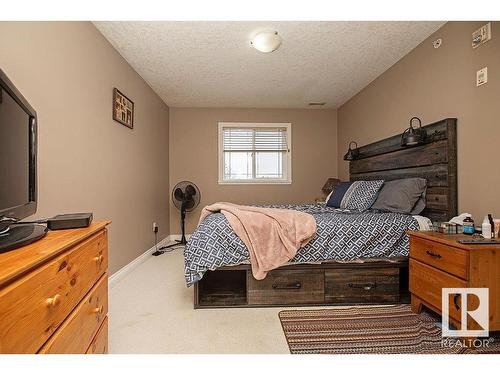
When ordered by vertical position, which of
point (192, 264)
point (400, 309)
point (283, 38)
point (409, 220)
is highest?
point (283, 38)

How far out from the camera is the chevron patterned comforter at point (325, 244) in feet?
6.88

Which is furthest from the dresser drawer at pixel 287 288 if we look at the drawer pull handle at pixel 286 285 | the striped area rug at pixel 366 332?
the striped area rug at pixel 366 332

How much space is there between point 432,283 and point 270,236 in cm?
111

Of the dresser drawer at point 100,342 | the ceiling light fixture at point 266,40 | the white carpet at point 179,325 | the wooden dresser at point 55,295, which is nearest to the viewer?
the wooden dresser at point 55,295

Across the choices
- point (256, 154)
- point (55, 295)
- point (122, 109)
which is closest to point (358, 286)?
point (55, 295)

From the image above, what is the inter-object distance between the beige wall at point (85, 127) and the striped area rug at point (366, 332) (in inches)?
71.6

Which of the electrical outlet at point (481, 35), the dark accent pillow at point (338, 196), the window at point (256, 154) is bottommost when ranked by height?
the dark accent pillow at point (338, 196)

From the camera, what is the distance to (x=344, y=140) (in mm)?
4898

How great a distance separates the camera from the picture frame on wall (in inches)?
111

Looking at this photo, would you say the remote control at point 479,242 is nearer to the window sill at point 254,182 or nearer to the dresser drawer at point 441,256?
the dresser drawer at point 441,256
